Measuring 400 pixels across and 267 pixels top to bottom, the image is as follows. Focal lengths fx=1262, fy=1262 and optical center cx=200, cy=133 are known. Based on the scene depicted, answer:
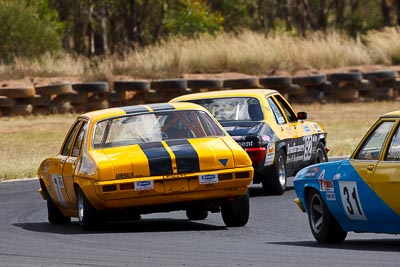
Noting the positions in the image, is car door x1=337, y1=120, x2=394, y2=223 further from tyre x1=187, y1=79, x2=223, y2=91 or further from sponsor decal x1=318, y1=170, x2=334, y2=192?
tyre x1=187, y1=79, x2=223, y2=91

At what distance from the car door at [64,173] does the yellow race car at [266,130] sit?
2689 mm

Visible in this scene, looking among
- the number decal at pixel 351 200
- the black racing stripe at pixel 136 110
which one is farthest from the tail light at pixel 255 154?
the number decal at pixel 351 200

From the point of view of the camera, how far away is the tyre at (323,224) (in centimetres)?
1086

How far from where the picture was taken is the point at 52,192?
14000 mm

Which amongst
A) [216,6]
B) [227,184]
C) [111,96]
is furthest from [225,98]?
[216,6]

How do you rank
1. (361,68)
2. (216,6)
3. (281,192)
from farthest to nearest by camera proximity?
(216,6), (361,68), (281,192)

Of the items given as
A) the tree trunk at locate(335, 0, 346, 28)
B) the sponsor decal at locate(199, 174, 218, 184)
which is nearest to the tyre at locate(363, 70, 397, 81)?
the sponsor decal at locate(199, 174, 218, 184)

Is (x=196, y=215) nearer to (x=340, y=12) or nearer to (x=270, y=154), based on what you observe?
(x=270, y=154)

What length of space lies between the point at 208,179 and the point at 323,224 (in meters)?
1.62

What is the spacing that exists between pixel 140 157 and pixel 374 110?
2145 cm

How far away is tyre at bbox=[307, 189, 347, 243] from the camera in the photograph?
1086 centimetres

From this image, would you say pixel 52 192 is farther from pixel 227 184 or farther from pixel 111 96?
pixel 111 96

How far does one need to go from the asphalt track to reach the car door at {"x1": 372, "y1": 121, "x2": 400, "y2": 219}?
1.34 ft

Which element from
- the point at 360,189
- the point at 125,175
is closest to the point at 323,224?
the point at 360,189
